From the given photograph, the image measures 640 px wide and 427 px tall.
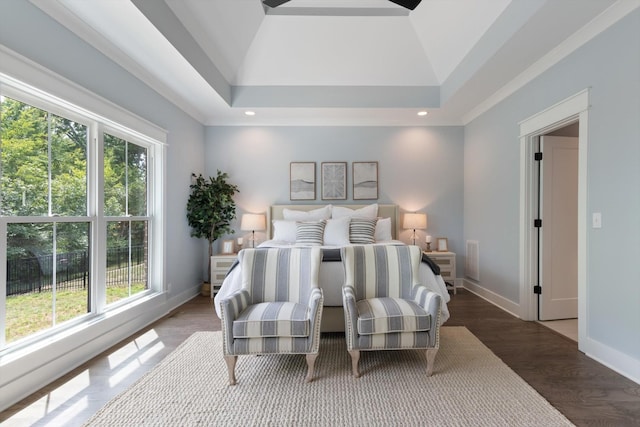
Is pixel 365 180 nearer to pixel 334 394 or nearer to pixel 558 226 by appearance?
pixel 558 226

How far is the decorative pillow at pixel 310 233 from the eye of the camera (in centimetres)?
397

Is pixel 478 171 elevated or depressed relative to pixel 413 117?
depressed

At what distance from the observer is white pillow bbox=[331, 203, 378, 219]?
14.4 feet

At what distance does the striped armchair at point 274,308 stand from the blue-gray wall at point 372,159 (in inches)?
95.9

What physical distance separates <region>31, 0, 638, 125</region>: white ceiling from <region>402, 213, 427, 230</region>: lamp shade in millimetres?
1537

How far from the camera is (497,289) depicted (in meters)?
3.76

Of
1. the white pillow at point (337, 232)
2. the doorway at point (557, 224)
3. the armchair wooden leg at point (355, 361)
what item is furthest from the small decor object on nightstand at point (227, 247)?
the doorway at point (557, 224)

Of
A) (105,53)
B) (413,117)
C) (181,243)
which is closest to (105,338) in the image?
(181,243)

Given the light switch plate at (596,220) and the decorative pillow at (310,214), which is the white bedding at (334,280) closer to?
the light switch plate at (596,220)

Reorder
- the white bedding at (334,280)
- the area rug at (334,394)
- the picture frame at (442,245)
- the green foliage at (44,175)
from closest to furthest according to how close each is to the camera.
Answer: the area rug at (334,394) → the green foliage at (44,175) → the white bedding at (334,280) → the picture frame at (442,245)

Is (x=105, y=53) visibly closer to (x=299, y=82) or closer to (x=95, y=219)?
(x=95, y=219)

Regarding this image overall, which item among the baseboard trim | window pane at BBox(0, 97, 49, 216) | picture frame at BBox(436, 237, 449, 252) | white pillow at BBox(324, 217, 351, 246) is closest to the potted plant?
white pillow at BBox(324, 217, 351, 246)

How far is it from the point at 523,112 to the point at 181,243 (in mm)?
4593

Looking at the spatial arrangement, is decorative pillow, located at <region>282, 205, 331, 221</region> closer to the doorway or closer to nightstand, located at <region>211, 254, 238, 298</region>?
nightstand, located at <region>211, 254, 238, 298</region>
